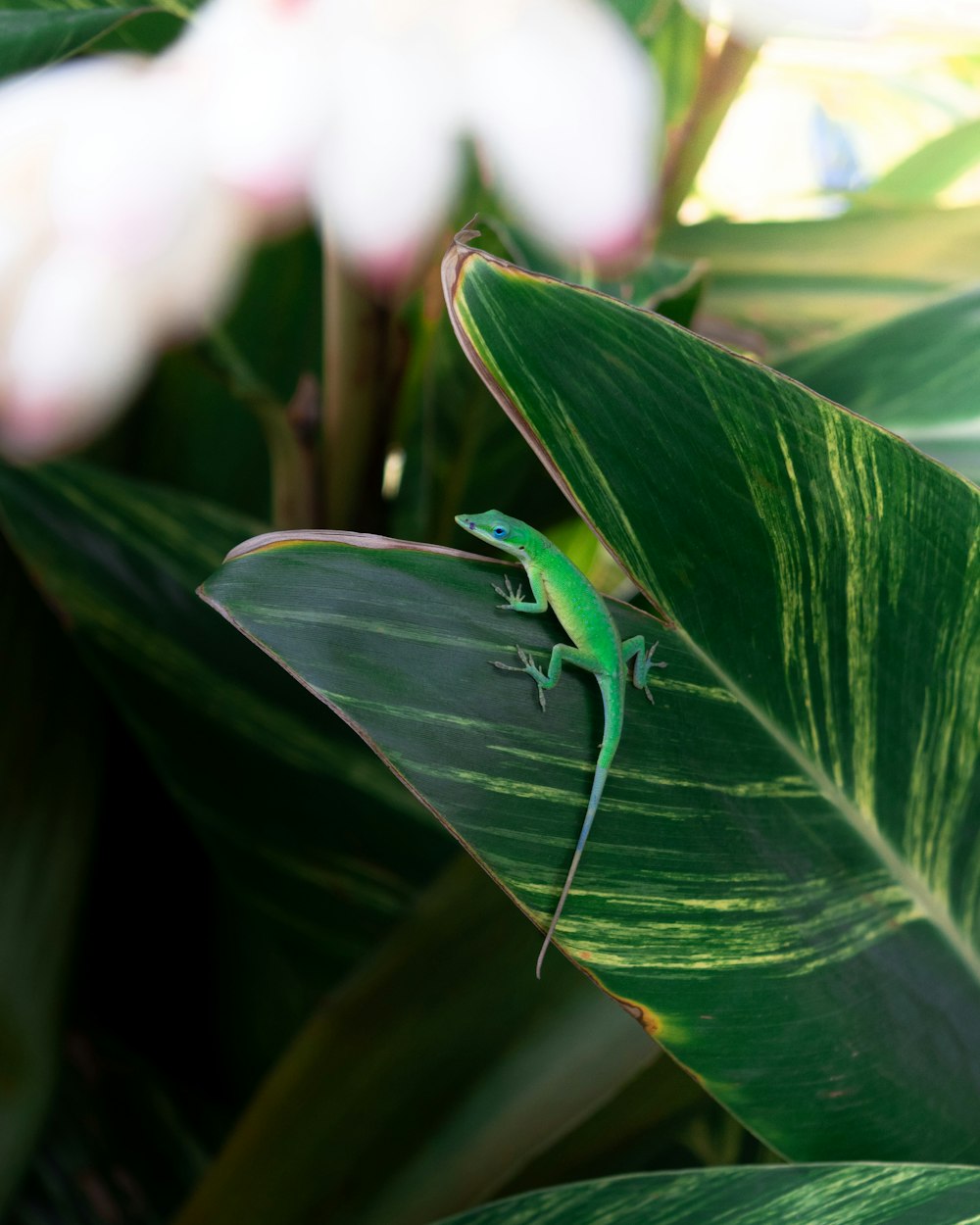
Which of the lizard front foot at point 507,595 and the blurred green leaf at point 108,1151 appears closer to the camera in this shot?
the lizard front foot at point 507,595

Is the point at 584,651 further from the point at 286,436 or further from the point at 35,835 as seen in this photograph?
the point at 35,835

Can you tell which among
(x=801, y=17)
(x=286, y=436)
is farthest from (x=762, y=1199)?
(x=801, y=17)

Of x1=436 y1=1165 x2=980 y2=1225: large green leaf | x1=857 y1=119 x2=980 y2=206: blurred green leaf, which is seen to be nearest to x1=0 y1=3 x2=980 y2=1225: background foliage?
x1=436 y1=1165 x2=980 y2=1225: large green leaf

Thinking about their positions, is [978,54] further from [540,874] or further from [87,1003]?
[87,1003]

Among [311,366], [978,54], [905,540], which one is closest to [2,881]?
[311,366]

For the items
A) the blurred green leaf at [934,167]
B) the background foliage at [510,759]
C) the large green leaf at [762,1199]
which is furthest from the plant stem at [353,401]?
the blurred green leaf at [934,167]

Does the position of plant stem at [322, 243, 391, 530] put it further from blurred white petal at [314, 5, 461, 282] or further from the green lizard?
the green lizard

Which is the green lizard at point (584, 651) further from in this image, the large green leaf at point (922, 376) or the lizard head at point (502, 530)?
the large green leaf at point (922, 376)
